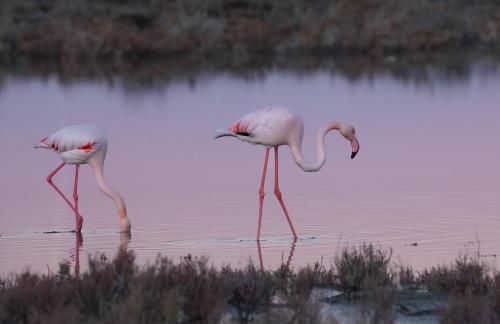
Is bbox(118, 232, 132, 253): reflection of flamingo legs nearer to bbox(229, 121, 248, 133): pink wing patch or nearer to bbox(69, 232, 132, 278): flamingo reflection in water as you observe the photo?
bbox(69, 232, 132, 278): flamingo reflection in water

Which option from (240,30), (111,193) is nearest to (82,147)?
(111,193)

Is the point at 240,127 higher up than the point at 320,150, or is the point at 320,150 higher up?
the point at 240,127

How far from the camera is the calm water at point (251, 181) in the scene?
1290 cm

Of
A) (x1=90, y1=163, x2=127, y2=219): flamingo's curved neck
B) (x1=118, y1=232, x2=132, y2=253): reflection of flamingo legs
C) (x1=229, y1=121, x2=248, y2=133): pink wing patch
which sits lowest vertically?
(x1=118, y1=232, x2=132, y2=253): reflection of flamingo legs

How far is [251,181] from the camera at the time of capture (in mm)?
17500

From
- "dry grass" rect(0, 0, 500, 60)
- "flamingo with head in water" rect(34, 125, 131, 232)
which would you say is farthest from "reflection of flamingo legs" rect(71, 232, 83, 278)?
"dry grass" rect(0, 0, 500, 60)

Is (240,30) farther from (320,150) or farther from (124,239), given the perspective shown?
(124,239)

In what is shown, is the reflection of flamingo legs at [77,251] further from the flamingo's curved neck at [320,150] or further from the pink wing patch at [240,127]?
the flamingo's curved neck at [320,150]

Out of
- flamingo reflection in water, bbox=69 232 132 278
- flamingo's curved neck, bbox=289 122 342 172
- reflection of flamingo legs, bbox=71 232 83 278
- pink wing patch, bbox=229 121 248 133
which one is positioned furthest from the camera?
pink wing patch, bbox=229 121 248 133

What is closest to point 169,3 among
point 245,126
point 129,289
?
point 245,126

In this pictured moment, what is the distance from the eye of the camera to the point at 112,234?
1382cm

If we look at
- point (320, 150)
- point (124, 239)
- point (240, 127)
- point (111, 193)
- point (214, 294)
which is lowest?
point (214, 294)

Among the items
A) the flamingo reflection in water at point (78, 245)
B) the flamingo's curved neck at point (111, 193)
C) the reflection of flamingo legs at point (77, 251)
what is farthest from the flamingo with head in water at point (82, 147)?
the flamingo reflection in water at point (78, 245)

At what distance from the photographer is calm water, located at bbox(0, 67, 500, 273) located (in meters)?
12.9
